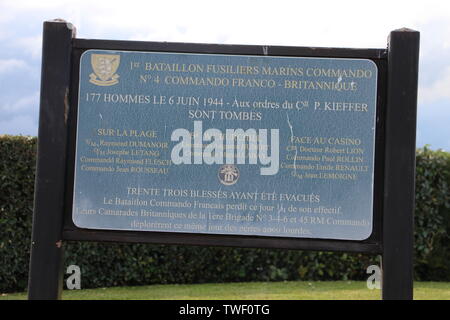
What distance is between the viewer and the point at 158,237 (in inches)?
190

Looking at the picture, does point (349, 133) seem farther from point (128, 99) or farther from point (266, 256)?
point (266, 256)

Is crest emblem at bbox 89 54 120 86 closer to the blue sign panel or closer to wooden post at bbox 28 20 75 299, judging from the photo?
the blue sign panel

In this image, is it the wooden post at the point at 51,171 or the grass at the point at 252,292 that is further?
the grass at the point at 252,292

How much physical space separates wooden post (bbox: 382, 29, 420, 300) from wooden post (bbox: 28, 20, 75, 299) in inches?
96.0

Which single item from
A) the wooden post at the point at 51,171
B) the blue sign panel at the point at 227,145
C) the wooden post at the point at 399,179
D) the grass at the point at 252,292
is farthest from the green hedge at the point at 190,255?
the wooden post at the point at 399,179

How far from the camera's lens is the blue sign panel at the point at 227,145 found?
15.8ft

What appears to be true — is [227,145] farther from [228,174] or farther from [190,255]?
[190,255]

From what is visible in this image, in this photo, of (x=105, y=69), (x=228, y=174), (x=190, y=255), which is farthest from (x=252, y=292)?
(x=105, y=69)

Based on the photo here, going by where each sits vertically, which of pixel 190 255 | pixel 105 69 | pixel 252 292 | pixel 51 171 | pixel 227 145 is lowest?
pixel 252 292

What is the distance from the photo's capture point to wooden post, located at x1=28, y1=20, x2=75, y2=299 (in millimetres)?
4855

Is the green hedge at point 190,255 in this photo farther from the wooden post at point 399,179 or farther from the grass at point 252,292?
the wooden post at point 399,179

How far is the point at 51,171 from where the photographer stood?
4.87 meters

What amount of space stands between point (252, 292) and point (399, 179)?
13.6 ft

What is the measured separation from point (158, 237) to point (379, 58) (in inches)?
84.7
